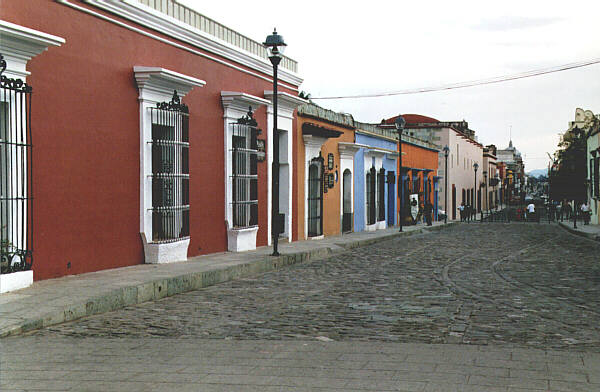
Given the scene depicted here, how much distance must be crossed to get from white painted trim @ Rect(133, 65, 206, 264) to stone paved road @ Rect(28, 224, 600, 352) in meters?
1.82

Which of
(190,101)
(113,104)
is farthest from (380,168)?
(113,104)

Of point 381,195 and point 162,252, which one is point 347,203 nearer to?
point 381,195

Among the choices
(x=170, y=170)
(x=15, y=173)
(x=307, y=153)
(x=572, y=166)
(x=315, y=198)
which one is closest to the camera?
(x=15, y=173)

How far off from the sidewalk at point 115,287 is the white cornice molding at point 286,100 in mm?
4539

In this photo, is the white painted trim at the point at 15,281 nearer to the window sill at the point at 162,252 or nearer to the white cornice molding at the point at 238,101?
the window sill at the point at 162,252

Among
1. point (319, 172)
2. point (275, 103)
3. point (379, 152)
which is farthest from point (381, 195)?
point (275, 103)

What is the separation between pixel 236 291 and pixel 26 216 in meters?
3.11

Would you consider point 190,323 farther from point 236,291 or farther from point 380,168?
point 380,168

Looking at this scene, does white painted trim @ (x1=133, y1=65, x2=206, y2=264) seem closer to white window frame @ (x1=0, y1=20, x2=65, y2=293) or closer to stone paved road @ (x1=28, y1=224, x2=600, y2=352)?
stone paved road @ (x1=28, y1=224, x2=600, y2=352)

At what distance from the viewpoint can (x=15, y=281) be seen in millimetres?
9367

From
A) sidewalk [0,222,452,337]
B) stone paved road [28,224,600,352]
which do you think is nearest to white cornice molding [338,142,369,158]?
sidewalk [0,222,452,337]

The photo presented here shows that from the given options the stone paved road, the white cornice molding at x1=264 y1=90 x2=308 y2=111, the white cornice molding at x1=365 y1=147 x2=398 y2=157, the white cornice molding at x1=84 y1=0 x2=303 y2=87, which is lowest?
the stone paved road

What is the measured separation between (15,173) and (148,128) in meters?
3.68

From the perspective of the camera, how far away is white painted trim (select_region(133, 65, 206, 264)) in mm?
12570
